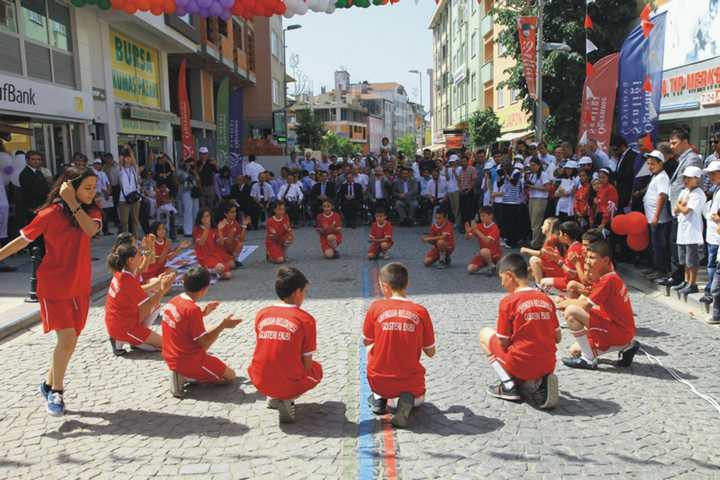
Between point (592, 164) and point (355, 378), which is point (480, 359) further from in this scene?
point (592, 164)

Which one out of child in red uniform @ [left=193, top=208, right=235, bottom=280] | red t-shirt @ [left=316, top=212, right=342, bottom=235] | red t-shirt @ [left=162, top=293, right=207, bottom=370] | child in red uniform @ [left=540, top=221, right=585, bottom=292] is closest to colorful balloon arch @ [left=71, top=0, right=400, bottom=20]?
child in red uniform @ [left=193, top=208, right=235, bottom=280]

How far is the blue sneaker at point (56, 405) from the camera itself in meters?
4.49

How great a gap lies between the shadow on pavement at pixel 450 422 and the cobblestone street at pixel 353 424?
16mm

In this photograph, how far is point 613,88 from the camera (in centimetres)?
1187

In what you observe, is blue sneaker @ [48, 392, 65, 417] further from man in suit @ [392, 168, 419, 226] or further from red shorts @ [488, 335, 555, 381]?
man in suit @ [392, 168, 419, 226]

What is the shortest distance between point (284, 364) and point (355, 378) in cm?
113

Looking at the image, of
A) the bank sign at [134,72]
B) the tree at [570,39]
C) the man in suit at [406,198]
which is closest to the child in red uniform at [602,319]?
the man in suit at [406,198]

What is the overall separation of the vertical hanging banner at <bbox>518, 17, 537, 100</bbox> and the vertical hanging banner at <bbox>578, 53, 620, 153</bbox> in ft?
13.8

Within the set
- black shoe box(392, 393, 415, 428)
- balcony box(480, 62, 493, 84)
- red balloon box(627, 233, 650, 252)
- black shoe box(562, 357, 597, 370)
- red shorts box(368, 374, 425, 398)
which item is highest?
balcony box(480, 62, 493, 84)

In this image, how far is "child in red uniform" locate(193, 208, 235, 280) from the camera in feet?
32.2

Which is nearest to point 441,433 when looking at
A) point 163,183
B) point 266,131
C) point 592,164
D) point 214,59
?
point 592,164

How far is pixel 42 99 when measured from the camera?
13.7 meters

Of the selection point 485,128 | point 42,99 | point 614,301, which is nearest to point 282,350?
point 614,301

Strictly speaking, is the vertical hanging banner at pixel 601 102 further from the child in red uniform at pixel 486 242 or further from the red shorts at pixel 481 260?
the red shorts at pixel 481 260
